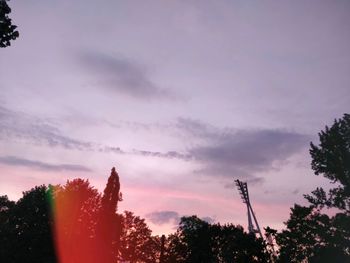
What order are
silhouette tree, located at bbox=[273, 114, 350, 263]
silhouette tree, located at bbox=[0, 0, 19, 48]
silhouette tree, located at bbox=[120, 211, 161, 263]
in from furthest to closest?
silhouette tree, located at bbox=[120, 211, 161, 263] < silhouette tree, located at bbox=[273, 114, 350, 263] < silhouette tree, located at bbox=[0, 0, 19, 48]

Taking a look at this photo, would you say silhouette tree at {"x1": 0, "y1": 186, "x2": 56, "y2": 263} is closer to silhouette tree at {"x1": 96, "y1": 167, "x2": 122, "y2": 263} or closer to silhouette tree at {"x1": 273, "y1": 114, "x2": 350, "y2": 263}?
silhouette tree at {"x1": 96, "y1": 167, "x2": 122, "y2": 263}

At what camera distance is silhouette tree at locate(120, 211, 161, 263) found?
71.8 m

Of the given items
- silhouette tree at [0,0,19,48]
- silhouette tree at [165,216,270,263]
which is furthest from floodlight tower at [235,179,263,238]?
silhouette tree at [0,0,19,48]

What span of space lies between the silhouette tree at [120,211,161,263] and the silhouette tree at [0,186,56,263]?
24185 mm

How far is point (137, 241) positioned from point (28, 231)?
31175 mm

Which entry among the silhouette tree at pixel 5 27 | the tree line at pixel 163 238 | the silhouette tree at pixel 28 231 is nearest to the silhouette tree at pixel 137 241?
the tree line at pixel 163 238

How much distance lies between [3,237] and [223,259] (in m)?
34.9

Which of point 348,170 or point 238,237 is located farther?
point 238,237

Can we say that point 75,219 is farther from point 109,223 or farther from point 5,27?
point 5,27

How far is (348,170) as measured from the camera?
4231 centimetres

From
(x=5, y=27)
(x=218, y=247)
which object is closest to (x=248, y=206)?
(x=218, y=247)

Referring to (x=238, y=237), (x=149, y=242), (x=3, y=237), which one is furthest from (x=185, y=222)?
(x=3, y=237)

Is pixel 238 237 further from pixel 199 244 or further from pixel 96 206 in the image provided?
pixel 96 206

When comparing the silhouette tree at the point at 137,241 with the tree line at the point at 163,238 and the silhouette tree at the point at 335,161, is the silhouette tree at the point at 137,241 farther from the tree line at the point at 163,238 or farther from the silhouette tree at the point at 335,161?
the silhouette tree at the point at 335,161
